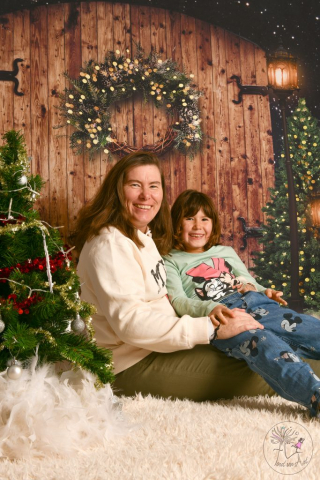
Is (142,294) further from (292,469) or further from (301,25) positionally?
(301,25)

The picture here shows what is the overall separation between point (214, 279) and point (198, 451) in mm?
1116

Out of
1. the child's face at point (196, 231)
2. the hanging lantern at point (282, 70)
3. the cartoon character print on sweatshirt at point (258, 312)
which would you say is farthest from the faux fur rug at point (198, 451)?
the hanging lantern at point (282, 70)

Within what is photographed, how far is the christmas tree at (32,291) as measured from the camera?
155cm

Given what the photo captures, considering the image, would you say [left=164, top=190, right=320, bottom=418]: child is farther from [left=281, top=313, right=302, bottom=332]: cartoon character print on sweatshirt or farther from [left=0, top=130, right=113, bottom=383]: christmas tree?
[left=0, top=130, right=113, bottom=383]: christmas tree

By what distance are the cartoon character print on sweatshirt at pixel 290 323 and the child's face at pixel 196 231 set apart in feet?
2.12

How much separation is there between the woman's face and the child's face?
1.30 ft

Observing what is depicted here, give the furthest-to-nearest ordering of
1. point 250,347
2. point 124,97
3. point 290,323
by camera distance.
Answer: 1. point 124,97
2. point 290,323
3. point 250,347

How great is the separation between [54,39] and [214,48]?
46.1 inches

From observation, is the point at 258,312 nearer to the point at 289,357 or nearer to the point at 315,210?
the point at 289,357

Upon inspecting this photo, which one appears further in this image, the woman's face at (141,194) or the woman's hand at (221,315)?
the woman's face at (141,194)

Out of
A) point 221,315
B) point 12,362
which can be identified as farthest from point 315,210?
point 12,362

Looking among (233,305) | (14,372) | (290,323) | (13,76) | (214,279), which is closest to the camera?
(14,372)

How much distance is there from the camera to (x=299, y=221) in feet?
12.9

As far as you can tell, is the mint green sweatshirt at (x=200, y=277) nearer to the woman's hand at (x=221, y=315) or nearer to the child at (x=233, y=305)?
the child at (x=233, y=305)
